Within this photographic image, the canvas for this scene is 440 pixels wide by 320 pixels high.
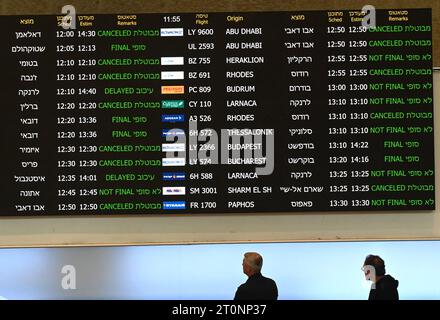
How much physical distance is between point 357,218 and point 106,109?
57.5 inches

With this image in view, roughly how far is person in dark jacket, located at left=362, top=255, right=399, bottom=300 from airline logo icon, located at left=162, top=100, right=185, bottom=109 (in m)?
1.28

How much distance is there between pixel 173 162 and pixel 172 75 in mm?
465

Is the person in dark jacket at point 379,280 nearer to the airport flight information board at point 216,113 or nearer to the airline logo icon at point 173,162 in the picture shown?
the airport flight information board at point 216,113

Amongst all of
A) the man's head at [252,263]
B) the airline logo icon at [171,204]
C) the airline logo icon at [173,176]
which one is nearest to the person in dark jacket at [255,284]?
the man's head at [252,263]

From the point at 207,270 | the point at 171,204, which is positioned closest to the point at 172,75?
the point at 171,204

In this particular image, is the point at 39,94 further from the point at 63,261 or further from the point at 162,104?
the point at 63,261

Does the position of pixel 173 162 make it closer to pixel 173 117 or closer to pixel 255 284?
pixel 173 117

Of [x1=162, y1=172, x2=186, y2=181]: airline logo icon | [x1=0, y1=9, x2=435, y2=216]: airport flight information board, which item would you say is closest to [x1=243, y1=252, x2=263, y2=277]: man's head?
[x1=0, y1=9, x2=435, y2=216]: airport flight information board

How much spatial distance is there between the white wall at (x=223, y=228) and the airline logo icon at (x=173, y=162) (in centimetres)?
28

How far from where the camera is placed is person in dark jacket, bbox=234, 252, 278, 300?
150 inches

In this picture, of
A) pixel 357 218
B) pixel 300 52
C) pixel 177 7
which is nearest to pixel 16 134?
pixel 177 7

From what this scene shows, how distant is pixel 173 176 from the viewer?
12.6 ft

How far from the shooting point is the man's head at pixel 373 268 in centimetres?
384

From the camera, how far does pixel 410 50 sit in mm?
3836
